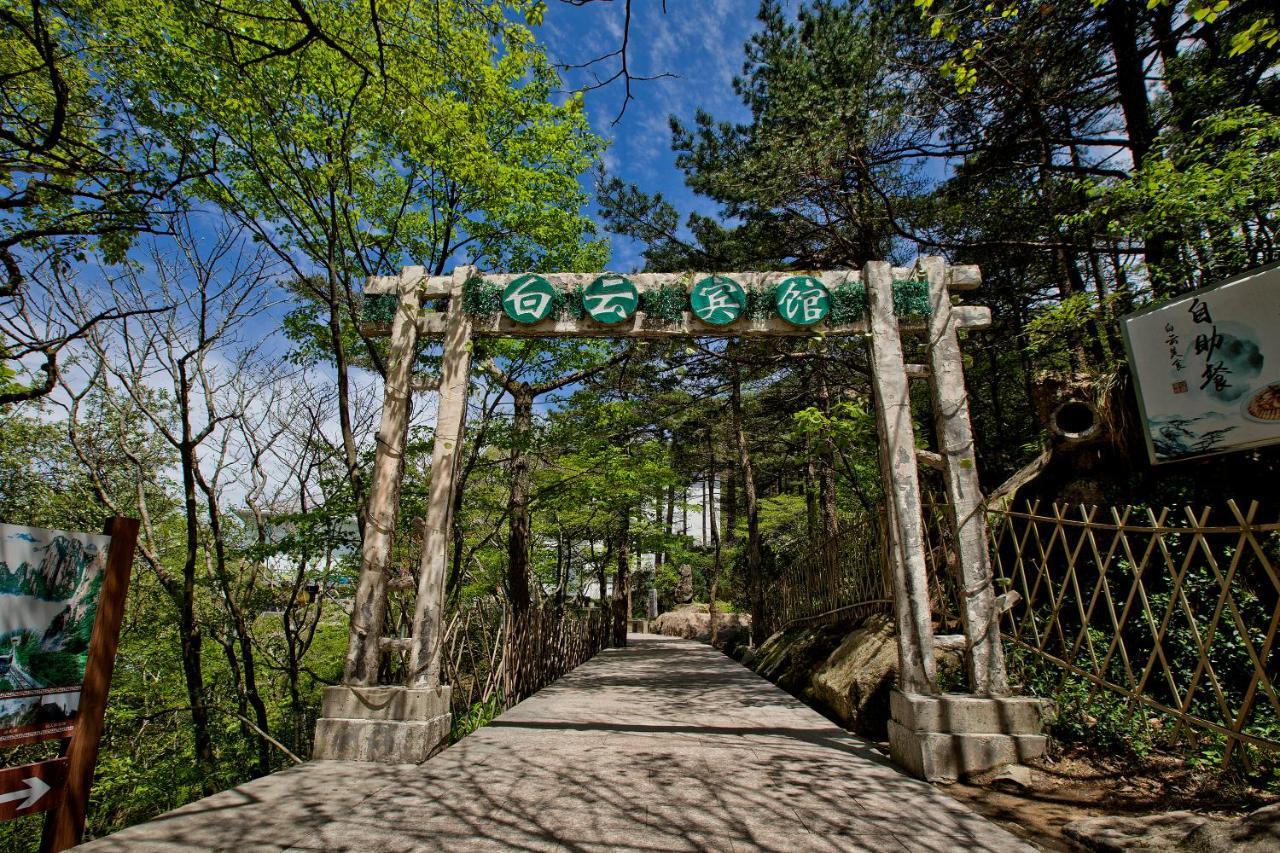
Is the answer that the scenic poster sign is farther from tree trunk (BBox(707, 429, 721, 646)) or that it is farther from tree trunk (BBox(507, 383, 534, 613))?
tree trunk (BBox(707, 429, 721, 646))

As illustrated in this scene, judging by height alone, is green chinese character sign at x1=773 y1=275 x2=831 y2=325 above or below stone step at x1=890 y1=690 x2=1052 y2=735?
above

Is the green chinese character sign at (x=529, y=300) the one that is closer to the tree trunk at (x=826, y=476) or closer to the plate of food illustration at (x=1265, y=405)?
the plate of food illustration at (x=1265, y=405)

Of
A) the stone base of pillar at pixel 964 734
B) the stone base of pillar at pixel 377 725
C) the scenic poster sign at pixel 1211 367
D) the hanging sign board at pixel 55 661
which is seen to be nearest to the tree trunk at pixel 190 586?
the stone base of pillar at pixel 377 725

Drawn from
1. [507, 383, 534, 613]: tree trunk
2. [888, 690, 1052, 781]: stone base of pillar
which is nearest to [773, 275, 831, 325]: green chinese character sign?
[888, 690, 1052, 781]: stone base of pillar

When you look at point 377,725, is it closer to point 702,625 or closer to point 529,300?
point 529,300

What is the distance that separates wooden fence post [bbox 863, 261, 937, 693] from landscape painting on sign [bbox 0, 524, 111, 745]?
15.9ft

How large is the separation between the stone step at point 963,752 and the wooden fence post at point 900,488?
1.10 ft

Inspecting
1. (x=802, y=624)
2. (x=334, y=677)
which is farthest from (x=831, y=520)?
(x=334, y=677)

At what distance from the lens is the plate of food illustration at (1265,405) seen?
13.0 ft

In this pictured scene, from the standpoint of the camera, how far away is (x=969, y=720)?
12.0ft

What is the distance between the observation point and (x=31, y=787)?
8.45 ft

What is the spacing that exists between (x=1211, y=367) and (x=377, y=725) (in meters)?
6.75

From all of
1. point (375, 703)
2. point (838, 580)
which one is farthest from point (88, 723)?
point (838, 580)

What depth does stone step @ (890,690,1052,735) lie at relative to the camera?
3650 mm
